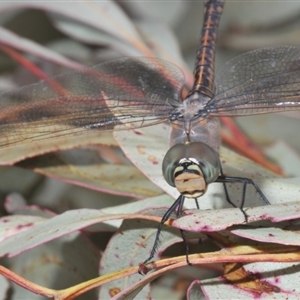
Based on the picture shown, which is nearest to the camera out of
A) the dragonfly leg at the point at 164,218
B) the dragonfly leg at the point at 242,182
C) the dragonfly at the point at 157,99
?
the dragonfly leg at the point at 164,218

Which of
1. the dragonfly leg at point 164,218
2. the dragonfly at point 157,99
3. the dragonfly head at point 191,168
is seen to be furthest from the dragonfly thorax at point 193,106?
the dragonfly leg at point 164,218

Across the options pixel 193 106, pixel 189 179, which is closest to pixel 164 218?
pixel 189 179

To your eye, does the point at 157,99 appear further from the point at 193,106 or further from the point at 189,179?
the point at 189,179

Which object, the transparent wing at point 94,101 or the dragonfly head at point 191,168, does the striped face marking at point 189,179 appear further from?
the transparent wing at point 94,101

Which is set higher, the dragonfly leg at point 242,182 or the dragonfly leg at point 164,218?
the dragonfly leg at point 242,182

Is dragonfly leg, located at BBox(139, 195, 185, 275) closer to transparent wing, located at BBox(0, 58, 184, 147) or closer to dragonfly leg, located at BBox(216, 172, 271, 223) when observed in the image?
dragonfly leg, located at BBox(216, 172, 271, 223)

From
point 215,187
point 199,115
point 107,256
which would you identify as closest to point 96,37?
point 199,115

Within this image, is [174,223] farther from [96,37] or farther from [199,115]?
[96,37]
